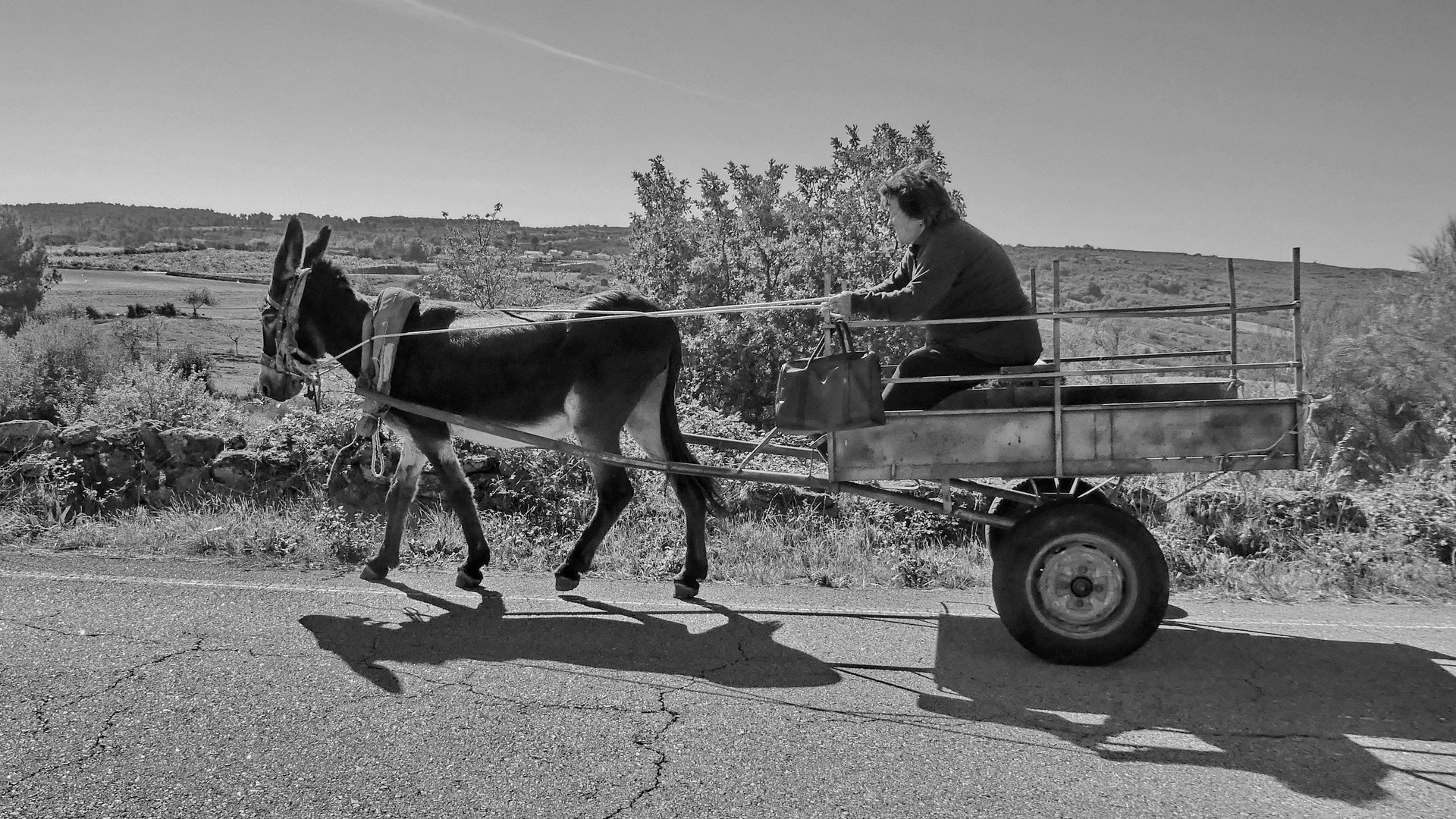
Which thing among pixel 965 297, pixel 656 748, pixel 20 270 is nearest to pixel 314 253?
pixel 965 297

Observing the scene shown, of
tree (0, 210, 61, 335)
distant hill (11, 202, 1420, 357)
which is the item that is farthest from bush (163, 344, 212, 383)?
tree (0, 210, 61, 335)

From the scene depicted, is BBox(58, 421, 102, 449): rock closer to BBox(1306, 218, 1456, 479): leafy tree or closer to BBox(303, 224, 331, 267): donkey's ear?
BBox(303, 224, 331, 267): donkey's ear

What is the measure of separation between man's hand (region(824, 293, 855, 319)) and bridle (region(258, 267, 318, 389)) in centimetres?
357

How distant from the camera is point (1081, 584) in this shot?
184 inches

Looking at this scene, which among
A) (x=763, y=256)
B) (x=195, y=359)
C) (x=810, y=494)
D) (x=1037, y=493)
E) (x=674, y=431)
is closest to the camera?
(x=1037, y=493)

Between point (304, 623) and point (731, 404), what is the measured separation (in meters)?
9.11

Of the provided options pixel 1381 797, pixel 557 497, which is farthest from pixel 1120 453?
pixel 557 497

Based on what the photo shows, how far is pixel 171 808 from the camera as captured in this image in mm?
3359

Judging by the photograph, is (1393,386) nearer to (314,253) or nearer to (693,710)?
(693,710)

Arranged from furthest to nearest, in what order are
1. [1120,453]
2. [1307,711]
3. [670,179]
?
[670,179], [1120,453], [1307,711]

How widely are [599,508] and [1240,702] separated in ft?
12.2

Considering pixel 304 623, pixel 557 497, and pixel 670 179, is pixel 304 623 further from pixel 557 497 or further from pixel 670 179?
Result: pixel 670 179

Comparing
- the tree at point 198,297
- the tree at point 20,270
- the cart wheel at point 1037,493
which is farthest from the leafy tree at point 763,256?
the tree at point 20,270

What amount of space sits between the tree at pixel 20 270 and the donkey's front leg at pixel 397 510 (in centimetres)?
4898
